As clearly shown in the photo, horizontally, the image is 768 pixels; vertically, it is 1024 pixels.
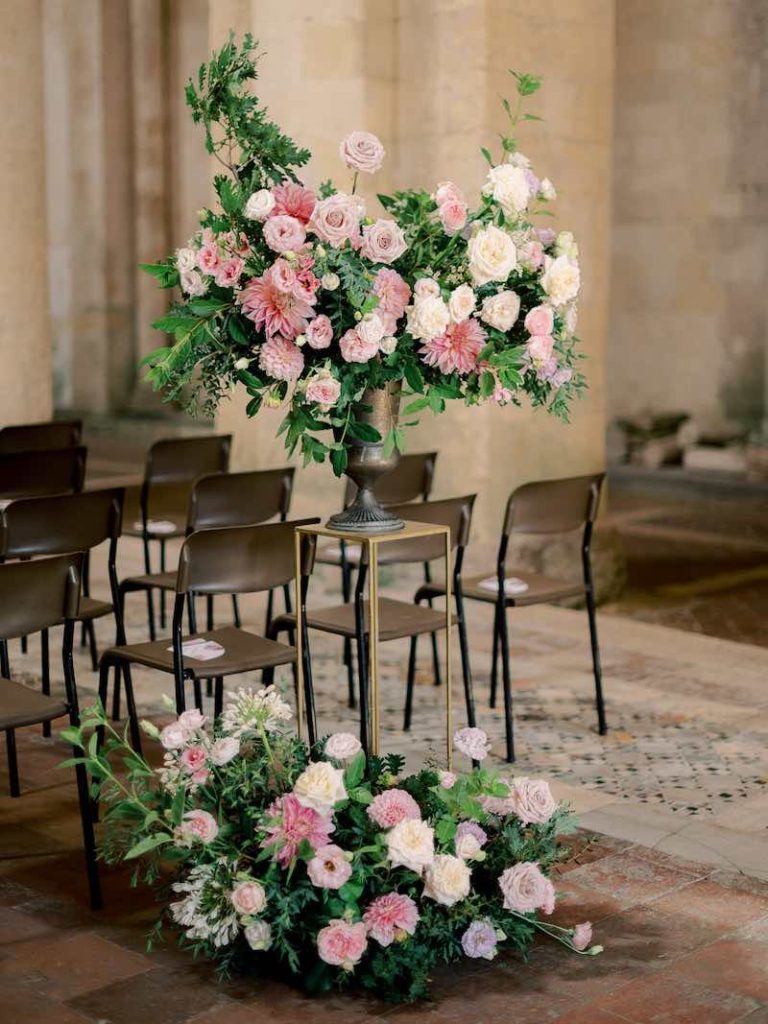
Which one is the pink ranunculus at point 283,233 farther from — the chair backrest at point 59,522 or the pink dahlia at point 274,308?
the chair backrest at point 59,522

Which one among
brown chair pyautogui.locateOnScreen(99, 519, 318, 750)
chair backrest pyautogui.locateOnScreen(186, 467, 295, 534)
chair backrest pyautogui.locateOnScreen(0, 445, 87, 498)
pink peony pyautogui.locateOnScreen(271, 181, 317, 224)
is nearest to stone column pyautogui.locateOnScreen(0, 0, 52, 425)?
chair backrest pyautogui.locateOnScreen(0, 445, 87, 498)

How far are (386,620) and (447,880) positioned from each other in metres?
1.71

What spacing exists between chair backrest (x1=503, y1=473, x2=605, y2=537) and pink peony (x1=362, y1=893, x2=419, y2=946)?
6.81ft

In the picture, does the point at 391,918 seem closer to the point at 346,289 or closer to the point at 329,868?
the point at 329,868

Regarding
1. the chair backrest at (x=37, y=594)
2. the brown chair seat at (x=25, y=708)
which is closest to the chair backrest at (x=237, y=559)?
the chair backrest at (x=37, y=594)

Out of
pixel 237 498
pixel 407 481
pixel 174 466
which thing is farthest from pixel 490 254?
pixel 174 466

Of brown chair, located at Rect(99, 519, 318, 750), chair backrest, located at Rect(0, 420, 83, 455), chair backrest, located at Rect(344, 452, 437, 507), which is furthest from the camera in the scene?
chair backrest, located at Rect(0, 420, 83, 455)

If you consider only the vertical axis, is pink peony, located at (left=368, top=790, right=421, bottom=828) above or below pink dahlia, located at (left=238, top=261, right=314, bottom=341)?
below

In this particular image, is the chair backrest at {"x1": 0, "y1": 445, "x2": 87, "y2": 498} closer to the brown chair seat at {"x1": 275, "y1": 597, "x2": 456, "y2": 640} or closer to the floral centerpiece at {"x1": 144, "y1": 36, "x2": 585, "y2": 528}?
the brown chair seat at {"x1": 275, "y1": 597, "x2": 456, "y2": 640}

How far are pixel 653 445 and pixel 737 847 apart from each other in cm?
853

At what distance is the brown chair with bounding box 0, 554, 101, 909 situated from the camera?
3684mm

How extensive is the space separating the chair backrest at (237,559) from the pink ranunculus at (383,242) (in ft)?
3.51

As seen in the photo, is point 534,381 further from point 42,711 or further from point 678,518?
point 678,518

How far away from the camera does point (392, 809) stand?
10.6 ft
